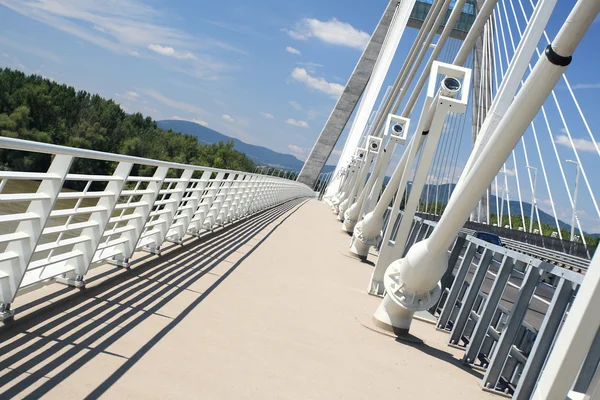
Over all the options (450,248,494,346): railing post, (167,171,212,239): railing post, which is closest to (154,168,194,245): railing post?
(167,171,212,239): railing post

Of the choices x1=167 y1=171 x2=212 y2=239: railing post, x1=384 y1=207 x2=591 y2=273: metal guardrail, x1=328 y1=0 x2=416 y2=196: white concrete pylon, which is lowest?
x1=167 y1=171 x2=212 y2=239: railing post

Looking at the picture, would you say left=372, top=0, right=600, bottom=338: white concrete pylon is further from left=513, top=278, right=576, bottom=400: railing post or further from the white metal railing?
the white metal railing

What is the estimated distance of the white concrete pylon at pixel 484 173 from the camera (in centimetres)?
413

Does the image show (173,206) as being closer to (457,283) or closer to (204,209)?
(204,209)

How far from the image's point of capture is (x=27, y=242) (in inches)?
171

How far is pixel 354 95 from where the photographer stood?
193 feet

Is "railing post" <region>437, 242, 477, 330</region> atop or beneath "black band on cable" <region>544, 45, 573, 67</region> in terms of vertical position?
beneath

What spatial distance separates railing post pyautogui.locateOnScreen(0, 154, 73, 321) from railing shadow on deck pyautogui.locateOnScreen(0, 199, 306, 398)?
0.63 ft

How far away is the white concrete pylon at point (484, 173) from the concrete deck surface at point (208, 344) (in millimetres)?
557

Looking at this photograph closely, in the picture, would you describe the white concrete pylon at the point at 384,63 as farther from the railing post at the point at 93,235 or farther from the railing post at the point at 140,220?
the railing post at the point at 93,235

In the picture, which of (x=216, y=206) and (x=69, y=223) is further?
(x=216, y=206)

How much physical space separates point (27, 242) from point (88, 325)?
2.30 feet

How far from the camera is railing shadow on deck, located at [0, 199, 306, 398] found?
3576 mm

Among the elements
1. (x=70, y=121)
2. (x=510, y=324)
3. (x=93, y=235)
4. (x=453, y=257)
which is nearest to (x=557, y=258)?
(x=453, y=257)
